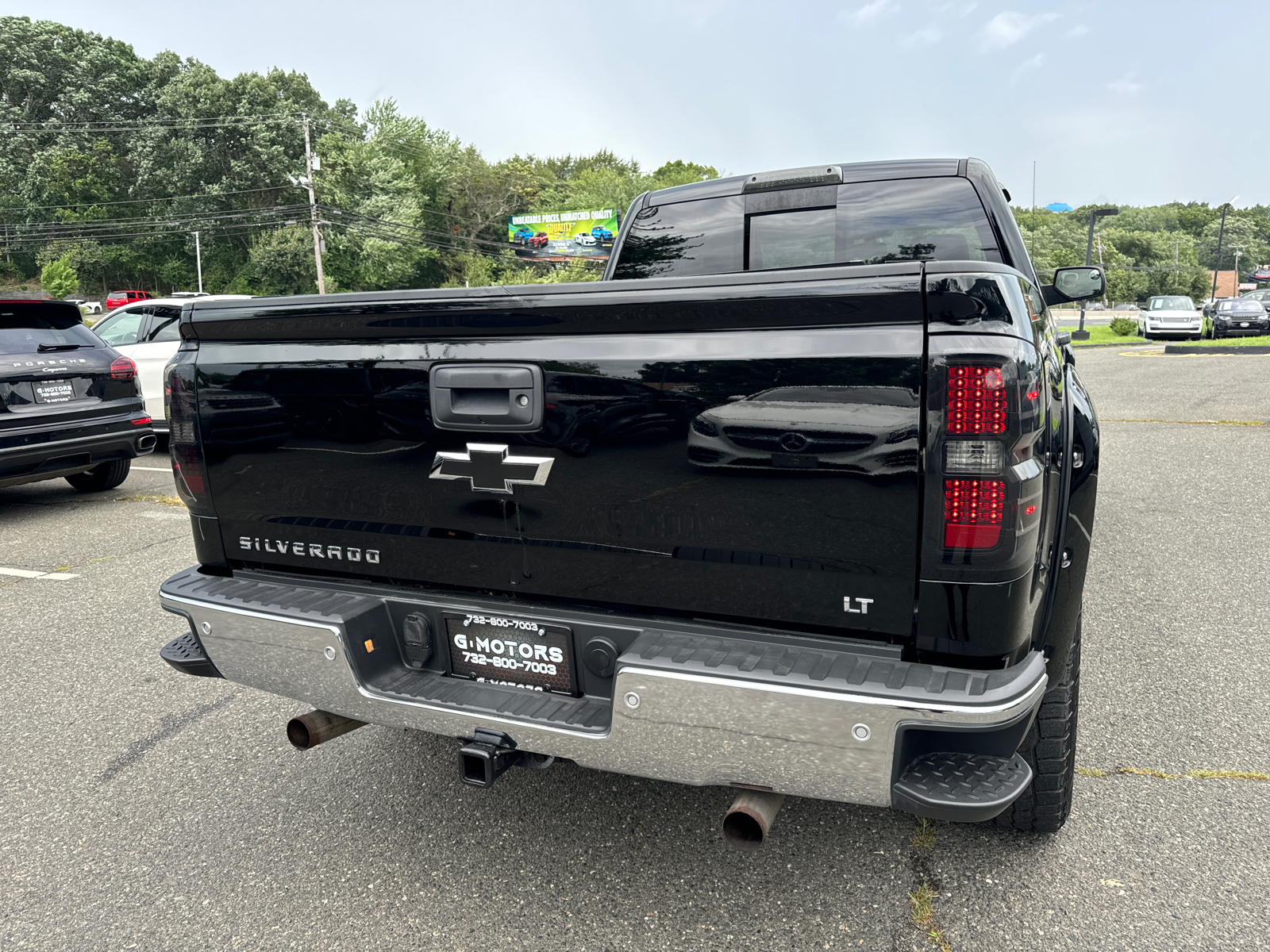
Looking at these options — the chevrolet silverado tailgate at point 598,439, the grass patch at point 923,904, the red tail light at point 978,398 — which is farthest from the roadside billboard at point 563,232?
the red tail light at point 978,398

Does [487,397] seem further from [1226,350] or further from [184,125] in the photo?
[184,125]

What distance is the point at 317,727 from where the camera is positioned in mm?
2523

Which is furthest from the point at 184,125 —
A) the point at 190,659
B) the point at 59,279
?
the point at 190,659

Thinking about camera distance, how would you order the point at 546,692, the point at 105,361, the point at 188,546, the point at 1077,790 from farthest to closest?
the point at 105,361 → the point at 188,546 → the point at 1077,790 → the point at 546,692

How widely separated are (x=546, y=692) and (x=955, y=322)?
135 centimetres

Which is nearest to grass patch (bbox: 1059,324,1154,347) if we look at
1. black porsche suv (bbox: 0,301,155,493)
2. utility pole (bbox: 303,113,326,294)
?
black porsche suv (bbox: 0,301,155,493)

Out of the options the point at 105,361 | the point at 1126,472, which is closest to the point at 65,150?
the point at 105,361

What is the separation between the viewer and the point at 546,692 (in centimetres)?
225

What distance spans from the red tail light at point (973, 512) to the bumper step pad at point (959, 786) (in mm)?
477

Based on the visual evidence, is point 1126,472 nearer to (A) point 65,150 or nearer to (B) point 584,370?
(B) point 584,370

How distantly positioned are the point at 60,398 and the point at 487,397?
20.5 feet

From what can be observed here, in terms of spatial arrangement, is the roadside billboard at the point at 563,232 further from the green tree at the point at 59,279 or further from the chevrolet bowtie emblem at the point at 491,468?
the chevrolet bowtie emblem at the point at 491,468

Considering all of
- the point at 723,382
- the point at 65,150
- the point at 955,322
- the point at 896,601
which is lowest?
the point at 896,601

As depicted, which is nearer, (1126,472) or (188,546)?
(188,546)
